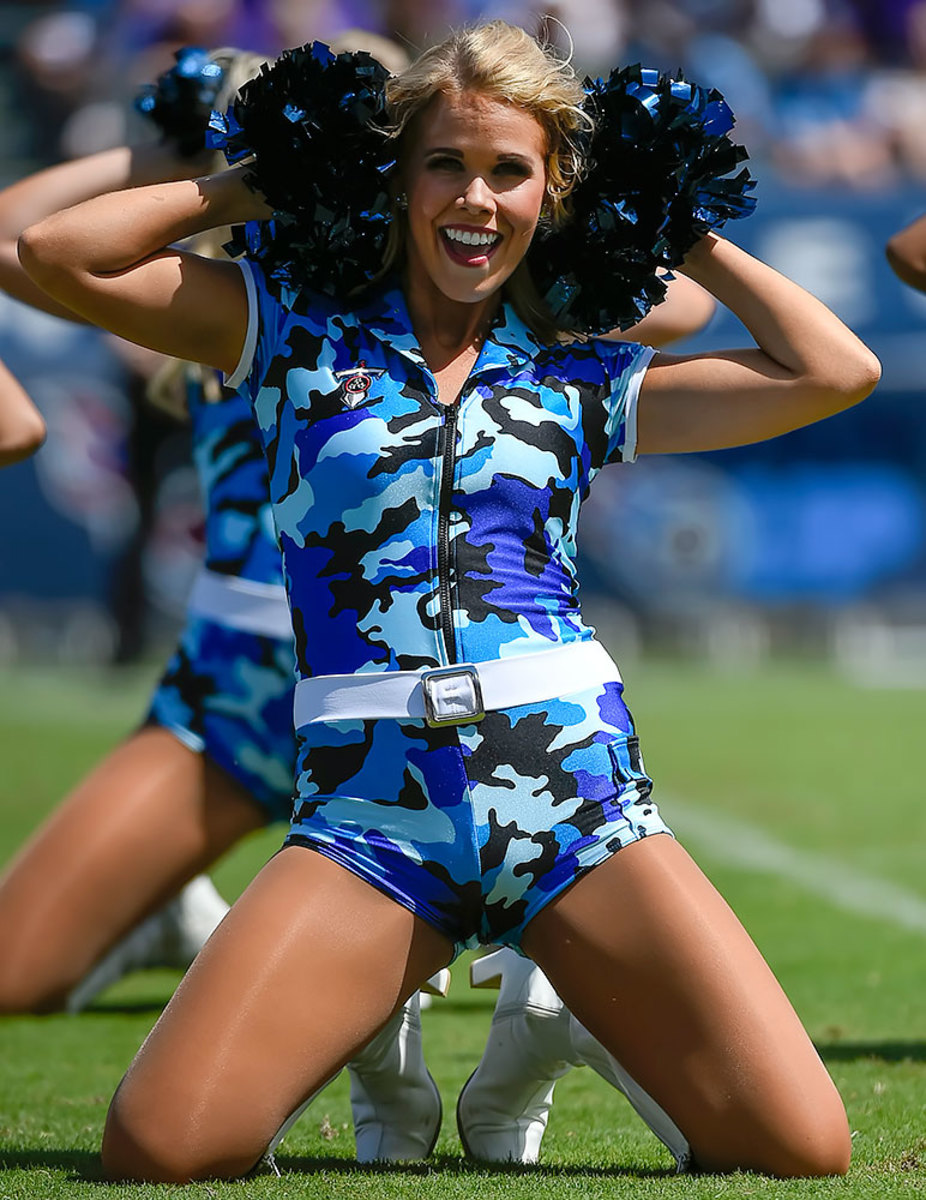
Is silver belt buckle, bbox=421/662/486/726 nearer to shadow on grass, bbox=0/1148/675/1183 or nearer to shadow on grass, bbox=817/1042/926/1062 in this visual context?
shadow on grass, bbox=0/1148/675/1183

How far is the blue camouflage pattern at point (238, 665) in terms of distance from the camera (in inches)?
184

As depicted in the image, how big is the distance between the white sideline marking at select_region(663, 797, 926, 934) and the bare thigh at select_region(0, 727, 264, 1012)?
208cm

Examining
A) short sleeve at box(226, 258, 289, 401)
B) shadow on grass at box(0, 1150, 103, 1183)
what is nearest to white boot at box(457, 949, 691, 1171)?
shadow on grass at box(0, 1150, 103, 1183)

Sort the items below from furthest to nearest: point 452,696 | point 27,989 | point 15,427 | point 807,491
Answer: point 807,491 < point 27,989 < point 15,427 < point 452,696

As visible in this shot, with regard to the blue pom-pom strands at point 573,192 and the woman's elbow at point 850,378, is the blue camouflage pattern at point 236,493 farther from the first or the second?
the woman's elbow at point 850,378

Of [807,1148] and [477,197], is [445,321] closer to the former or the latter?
[477,197]

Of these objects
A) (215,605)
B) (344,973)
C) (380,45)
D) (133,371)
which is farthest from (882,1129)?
(133,371)

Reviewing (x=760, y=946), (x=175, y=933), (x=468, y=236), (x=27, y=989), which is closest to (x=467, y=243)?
(x=468, y=236)

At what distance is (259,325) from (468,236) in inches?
15.3

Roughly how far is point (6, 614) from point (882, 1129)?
37.7ft

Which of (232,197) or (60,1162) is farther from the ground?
(232,197)

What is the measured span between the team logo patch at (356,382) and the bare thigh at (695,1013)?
0.87 metres

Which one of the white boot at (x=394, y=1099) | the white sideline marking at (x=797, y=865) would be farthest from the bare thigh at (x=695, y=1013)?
the white sideline marking at (x=797, y=865)

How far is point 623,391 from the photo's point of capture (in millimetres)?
3396
